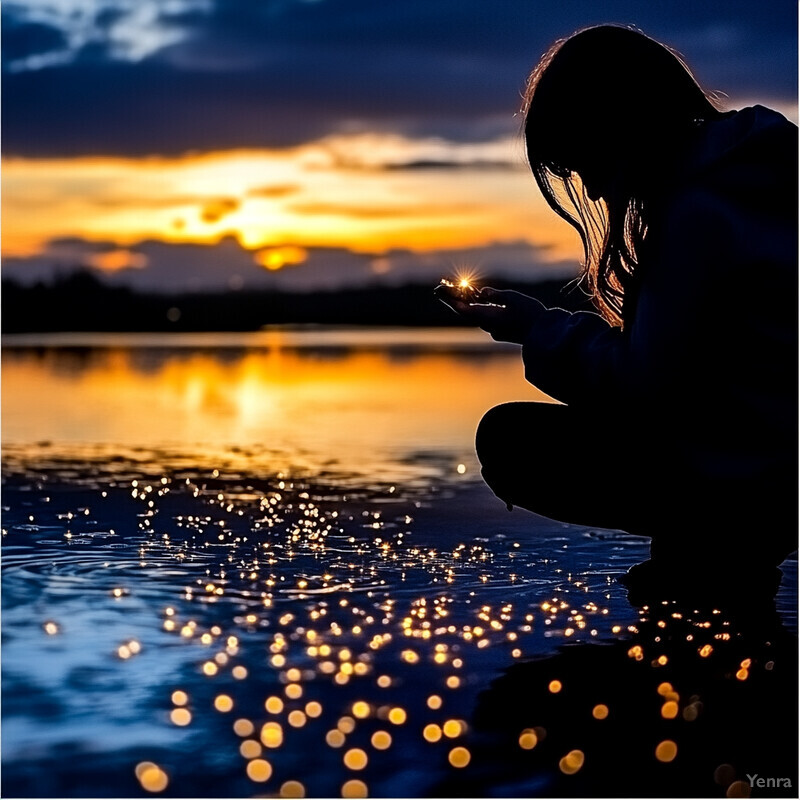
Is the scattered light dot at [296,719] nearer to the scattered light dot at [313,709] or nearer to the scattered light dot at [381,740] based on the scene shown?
the scattered light dot at [313,709]

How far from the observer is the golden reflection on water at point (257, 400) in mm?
9383

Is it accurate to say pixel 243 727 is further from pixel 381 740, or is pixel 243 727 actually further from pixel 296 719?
pixel 381 740

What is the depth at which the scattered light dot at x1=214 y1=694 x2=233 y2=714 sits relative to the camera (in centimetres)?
316

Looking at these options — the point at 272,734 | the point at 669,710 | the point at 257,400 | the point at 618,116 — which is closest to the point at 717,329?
the point at 618,116

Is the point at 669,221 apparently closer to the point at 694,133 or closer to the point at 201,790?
the point at 694,133

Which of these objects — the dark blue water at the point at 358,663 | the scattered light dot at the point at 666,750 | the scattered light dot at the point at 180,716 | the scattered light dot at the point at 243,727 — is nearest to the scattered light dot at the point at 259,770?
the dark blue water at the point at 358,663

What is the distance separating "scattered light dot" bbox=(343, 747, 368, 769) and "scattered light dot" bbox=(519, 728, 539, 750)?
34 centimetres

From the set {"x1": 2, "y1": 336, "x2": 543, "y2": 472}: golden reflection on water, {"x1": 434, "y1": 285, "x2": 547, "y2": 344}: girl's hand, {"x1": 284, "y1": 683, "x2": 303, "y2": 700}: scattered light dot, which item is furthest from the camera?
{"x1": 2, "y1": 336, "x2": 543, "y2": 472}: golden reflection on water

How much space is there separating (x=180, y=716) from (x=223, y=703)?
0.44 ft

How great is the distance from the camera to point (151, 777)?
2.74m

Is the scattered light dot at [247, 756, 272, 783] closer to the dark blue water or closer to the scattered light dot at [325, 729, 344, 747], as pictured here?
A: the dark blue water

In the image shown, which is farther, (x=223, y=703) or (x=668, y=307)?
(x=668, y=307)

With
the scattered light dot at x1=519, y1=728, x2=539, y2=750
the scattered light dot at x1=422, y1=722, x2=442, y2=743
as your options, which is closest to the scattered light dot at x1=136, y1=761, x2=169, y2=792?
the scattered light dot at x1=422, y1=722, x2=442, y2=743

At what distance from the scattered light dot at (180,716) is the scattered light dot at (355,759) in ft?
1.29
